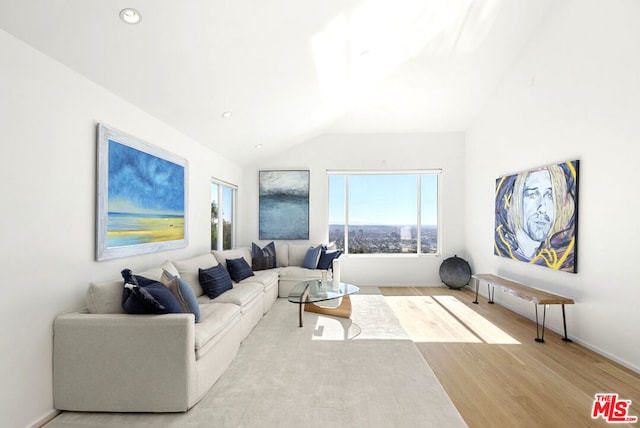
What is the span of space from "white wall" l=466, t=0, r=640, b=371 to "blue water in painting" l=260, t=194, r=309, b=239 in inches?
148

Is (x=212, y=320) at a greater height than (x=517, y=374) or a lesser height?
greater

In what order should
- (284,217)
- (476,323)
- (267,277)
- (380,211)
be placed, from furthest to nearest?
(380,211) < (284,217) < (267,277) < (476,323)

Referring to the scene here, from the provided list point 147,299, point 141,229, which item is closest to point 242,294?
point 141,229

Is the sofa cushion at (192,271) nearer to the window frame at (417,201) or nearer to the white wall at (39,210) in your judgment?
the white wall at (39,210)

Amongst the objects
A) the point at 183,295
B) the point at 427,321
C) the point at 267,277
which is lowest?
the point at 427,321

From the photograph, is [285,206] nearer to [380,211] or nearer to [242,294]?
[380,211]

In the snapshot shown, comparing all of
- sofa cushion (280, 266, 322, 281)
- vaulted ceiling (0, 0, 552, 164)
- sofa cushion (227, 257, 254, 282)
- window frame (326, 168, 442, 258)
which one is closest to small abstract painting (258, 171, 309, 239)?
window frame (326, 168, 442, 258)

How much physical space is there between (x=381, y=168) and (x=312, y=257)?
A: 241cm

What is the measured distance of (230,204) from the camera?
19.4 feet

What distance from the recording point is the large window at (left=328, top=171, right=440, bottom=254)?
6.32m

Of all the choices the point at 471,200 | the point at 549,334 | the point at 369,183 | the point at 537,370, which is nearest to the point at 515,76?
the point at 471,200

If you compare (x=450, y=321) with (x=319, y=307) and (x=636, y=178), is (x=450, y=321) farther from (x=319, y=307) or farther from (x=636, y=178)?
(x=636, y=178)

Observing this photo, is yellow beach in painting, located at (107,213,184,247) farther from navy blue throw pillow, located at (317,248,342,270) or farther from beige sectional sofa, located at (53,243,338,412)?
navy blue throw pillow, located at (317,248,342,270)

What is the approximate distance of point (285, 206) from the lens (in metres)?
6.27
